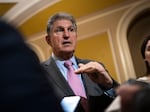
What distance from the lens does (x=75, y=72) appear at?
3.48 ft

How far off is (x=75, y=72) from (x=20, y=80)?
611 mm

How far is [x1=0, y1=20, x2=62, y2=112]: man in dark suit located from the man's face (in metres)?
1.26

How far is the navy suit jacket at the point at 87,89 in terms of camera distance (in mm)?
1170

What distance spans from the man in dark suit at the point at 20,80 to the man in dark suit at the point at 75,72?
0.22 meters

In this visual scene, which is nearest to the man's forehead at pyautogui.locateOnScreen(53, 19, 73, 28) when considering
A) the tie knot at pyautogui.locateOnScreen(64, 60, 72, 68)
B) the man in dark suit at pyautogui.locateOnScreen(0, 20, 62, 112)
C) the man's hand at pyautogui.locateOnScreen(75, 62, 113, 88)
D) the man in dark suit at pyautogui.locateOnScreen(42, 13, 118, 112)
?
the man in dark suit at pyautogui.locateOnScreen(42, 13, 118, 112)

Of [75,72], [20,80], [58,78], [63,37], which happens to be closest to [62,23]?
[63,37]

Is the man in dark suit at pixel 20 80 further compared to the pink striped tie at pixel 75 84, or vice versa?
the pink striped tie at pixel 75 84

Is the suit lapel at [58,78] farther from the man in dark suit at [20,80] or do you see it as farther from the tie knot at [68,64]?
the man in dark suit at [20,80]

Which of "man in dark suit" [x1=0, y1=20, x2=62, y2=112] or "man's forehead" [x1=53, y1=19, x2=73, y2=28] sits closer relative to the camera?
"man in dark suit" [x1=0, y1=20, x2=62, y2=112]

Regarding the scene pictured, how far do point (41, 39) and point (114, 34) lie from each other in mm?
1265

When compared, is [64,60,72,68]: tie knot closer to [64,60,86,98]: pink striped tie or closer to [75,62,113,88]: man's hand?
[64,60,86,98]: pink striped tie

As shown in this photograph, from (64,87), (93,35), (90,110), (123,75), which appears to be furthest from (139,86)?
(93,35)

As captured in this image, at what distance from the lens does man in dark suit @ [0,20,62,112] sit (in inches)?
17.6

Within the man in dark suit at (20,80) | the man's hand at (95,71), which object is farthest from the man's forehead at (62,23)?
the man in dark suit at (20,80)
